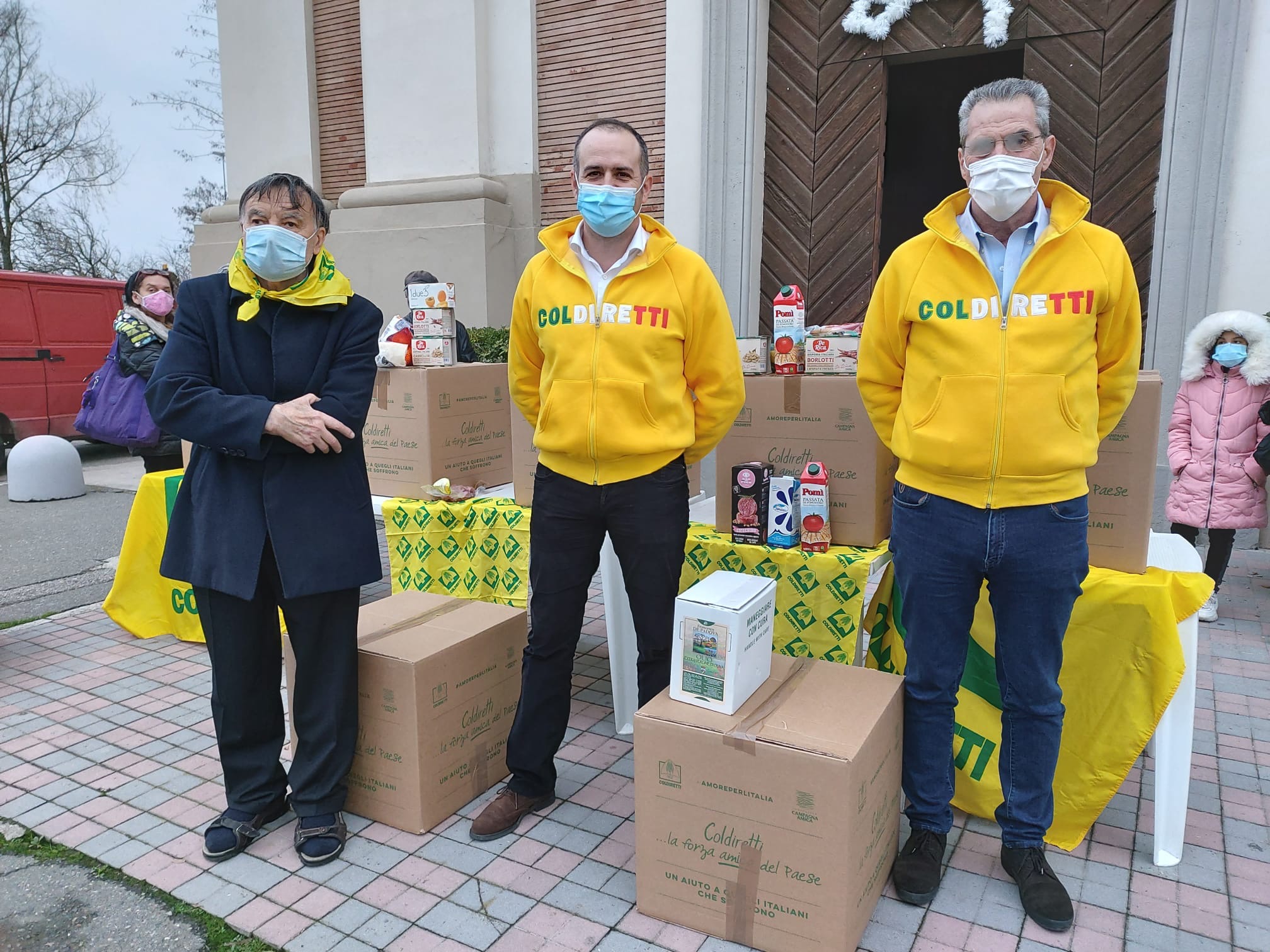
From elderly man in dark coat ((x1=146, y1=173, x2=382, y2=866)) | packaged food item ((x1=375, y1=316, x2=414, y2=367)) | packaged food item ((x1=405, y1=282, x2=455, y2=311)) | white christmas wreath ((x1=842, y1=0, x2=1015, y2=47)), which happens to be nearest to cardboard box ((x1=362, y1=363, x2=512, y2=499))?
packaged food item ((x1=375, y1=316, x2=414, y2=367))

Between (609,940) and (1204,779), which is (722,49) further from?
(609,940)

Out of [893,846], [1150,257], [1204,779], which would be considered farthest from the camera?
[1150,257]

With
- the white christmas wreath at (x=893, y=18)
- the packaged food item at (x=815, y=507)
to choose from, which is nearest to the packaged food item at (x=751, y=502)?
the packaged food item at (x=815, y=507)

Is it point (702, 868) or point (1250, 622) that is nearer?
point (702, 868)

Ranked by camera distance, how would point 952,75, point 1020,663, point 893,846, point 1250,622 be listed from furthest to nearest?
point 952,75 < point 1250,622 < point 893,846 < point 1020,663

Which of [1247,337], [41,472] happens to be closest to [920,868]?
[1247,337]

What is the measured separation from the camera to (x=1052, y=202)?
2.20 meters

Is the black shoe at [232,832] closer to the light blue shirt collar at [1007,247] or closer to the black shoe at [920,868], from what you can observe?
the black shoe at [920,868]

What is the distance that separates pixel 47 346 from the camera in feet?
32.3

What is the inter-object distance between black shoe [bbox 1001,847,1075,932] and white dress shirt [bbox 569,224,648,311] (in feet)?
6.43

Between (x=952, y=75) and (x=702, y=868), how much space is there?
952 centimetres

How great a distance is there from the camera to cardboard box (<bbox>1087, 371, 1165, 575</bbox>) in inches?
98.0

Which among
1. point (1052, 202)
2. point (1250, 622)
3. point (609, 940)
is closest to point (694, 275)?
point (1052, 202)

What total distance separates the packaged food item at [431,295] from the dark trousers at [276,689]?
5.35 ft
